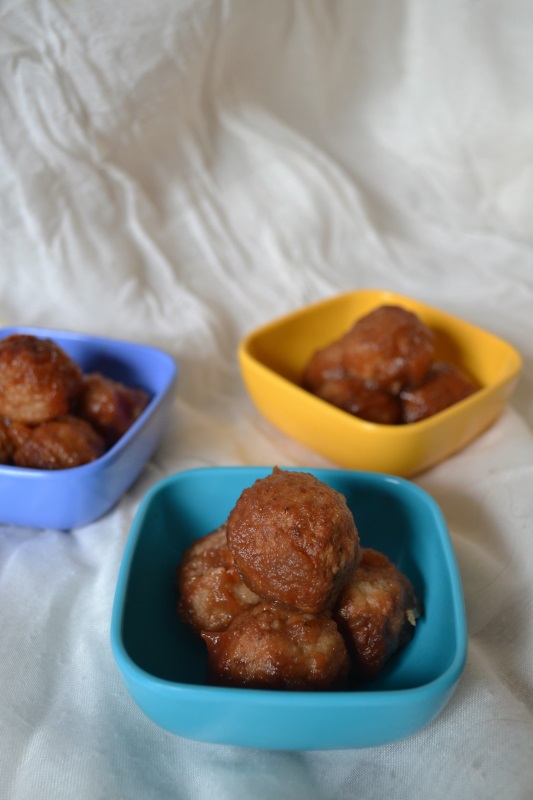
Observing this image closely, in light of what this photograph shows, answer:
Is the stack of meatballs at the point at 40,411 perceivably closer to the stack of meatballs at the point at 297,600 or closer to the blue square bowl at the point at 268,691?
the blue square bowl at the point at 268,691

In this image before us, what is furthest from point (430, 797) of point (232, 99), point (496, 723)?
point (232, 99)

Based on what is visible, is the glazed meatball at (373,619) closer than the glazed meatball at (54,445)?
Yes

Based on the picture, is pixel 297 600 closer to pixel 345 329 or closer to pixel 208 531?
pixel 208 531

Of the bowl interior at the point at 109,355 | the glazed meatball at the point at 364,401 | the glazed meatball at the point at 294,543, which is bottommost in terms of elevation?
the bowl interior at the point at 109,355

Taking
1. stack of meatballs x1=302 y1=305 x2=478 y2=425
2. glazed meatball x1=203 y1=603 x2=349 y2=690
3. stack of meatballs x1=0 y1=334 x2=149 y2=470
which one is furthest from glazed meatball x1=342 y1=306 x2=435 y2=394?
glazed meatball x1=203 y1=603 x2=349 y2=690

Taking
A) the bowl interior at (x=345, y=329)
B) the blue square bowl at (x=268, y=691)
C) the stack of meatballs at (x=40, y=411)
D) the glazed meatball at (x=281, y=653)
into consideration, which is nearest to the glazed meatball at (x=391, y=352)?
the bowl interior at (x=345, y=329)

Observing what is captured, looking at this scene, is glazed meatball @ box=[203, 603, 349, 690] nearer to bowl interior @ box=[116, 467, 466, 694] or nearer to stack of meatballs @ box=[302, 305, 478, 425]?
bowl interior @ box=[116, 467, 466, 694]

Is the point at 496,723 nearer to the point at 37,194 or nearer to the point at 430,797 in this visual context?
the point at 430,797
